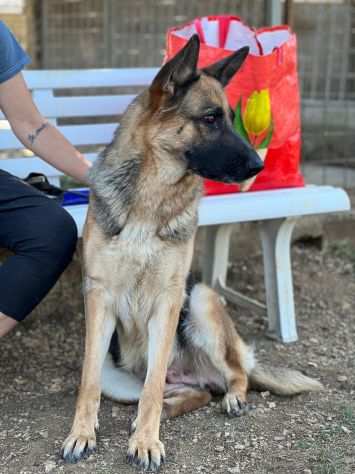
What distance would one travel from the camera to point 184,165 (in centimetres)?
281

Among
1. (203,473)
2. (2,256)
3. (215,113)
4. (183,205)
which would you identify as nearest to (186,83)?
(215,113)

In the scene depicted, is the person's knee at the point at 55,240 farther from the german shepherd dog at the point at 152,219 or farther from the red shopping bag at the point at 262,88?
the red shopping bag at the point at 262,88

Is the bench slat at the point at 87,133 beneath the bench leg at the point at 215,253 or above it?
above

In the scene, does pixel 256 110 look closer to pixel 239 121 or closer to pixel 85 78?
pixel 239 121

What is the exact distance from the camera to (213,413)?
3.12 m

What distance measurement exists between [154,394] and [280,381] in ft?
2.26

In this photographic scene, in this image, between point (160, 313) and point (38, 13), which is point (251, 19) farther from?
point (160, 313)

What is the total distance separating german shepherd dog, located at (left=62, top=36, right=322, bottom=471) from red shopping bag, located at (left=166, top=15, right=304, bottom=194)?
705 mm

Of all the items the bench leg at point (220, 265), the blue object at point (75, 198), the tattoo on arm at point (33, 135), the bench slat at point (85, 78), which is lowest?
the bench leg at point (220, 265)

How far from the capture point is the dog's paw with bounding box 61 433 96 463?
2.67 m

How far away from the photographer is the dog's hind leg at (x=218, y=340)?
3.14 metres

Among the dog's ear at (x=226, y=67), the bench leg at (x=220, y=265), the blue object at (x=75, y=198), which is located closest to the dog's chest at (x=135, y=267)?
the dog's ear at (x=226, y=67)

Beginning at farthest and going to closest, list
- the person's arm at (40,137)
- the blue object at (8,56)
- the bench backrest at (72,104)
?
the bench backrest at (72,104)
the person's arm at (40,137)
the blue object at (8,56)

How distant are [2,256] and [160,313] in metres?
0.80
